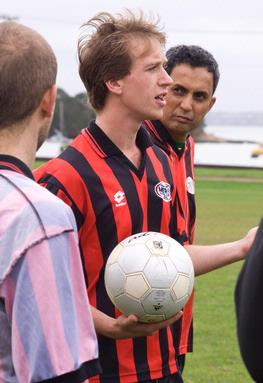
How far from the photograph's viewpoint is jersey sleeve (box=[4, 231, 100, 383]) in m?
2.65

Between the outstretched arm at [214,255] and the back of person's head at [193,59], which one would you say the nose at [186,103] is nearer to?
the back of person's head at [193,59]

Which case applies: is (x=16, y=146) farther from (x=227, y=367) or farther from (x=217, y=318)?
(x=217, y=318)

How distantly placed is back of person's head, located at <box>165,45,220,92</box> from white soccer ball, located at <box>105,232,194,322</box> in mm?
1479

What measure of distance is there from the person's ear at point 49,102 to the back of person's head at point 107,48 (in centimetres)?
157

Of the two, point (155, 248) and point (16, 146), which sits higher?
point (16, 146)

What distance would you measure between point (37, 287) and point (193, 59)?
283 cm

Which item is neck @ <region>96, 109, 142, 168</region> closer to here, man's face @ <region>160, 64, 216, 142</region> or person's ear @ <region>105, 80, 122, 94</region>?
person's ear @ <region>105, 80, 122, 94</region>

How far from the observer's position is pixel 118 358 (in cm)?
431

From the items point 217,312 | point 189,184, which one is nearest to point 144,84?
point 189,184

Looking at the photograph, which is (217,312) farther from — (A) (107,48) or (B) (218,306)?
(A) (107,48)

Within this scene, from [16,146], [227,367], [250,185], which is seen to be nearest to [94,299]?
Answer: [16,146]

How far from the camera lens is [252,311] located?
7.98ft

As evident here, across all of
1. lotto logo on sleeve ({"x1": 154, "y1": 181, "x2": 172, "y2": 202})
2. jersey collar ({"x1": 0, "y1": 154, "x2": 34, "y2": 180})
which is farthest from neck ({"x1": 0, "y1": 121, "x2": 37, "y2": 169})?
lotto logo on sleeve ({"x1": 154, "y1": 181, "x2": 172, "y2": 202})

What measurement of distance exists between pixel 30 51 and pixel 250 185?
35973mm
